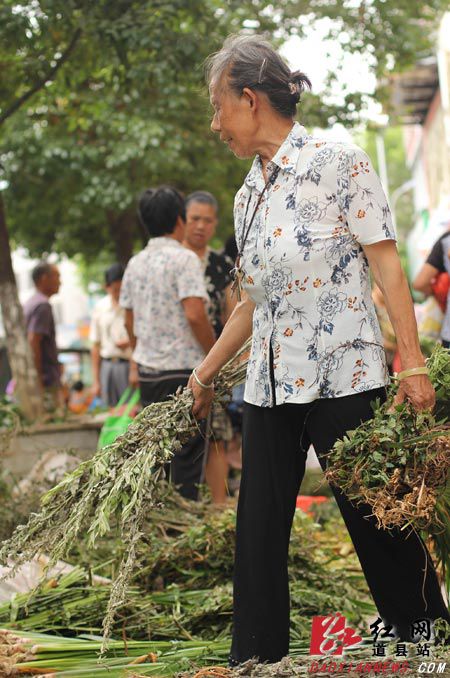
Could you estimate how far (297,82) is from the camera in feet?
11.1

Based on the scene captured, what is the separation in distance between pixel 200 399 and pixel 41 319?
6.26m

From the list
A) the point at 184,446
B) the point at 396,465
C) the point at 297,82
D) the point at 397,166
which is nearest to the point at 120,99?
the point at 184,446

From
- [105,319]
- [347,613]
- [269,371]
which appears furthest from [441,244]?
[105,319]

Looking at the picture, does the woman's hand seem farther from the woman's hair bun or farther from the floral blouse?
the woman's hair bun

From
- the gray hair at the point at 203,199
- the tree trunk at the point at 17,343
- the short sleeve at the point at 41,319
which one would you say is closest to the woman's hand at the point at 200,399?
the gray hair at the point at 203,199

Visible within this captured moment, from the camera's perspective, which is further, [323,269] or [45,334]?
[45,334]

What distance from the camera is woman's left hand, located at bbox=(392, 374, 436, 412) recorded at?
121 inches

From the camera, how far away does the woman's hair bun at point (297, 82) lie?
3.35 meters

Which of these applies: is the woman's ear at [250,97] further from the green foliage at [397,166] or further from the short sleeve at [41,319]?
the green foliage at [397,166]

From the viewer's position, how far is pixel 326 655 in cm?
290

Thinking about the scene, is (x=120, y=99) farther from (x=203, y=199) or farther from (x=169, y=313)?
(x=169, y=313)

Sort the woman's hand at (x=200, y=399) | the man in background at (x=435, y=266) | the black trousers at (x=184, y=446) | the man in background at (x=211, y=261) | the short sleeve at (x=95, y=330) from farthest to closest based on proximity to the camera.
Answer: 1. the short sleeve at (x=95, y=330)
2. the man in background at (x=211, y=261)
3. the man in background at (x=435, y=266)
4. the black trousers at (x=184, y=446)
5. the woman's hand at (x=200, y=399)

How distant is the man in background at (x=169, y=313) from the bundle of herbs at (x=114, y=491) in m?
2.29

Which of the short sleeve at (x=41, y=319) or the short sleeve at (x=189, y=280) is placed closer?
the short sleeve at (x=189, y=280)
